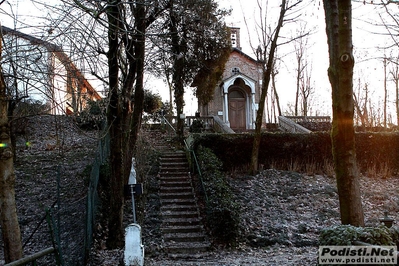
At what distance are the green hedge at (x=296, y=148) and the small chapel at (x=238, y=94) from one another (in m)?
11.4

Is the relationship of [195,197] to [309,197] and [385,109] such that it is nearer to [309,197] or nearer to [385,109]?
[309,197]

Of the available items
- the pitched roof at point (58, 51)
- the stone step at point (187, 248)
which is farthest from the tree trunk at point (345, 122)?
the stone step at point (187, 248)

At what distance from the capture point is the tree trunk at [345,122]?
6.20 meters

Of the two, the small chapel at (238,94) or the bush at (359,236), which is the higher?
the small chapel at (238,94)

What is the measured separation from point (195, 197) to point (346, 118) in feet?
24.8

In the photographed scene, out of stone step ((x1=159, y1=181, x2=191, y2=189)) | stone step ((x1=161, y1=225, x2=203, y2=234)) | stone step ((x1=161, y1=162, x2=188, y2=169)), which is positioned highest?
stone step ((x1=161, y1=162, x2=188, y2=169))

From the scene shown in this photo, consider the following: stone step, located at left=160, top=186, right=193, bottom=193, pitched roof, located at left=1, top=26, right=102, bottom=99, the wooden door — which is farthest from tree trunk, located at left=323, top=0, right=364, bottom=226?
the wooden door

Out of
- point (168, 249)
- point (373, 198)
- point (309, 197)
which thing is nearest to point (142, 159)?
point (168, 249)

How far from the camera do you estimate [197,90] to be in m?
23.2

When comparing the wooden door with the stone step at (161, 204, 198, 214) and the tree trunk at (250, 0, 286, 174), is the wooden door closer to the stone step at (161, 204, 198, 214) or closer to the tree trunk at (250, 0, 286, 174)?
the tree trunk at (250, 0, 286, 174)

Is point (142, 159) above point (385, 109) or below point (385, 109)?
below

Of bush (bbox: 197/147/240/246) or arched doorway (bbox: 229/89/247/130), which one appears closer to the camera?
bush (bbox: 197/147/240/246)

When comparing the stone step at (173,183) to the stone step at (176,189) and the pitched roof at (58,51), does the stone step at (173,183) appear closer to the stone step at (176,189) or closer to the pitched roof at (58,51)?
the stone step at (176,189)

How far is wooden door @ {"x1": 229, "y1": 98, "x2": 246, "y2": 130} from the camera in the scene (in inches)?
1118
